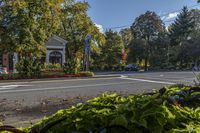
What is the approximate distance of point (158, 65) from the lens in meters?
58.9

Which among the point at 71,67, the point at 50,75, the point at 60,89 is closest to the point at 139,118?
the point at 60,89

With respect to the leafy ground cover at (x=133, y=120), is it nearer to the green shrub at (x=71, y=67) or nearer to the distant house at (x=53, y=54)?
the green shrub at (x=71, y=67)

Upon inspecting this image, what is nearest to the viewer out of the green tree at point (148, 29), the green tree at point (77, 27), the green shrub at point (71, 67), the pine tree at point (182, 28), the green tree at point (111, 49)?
the green shrub at point (71, 67)

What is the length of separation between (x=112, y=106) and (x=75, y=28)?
41.3 m

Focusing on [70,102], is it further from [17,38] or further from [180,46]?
[180,46]

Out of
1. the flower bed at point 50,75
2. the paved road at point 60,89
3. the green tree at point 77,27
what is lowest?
the paved road at point 60,89

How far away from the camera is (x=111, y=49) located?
5734 cm

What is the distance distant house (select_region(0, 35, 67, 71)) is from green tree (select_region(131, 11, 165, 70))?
2171 centimetres

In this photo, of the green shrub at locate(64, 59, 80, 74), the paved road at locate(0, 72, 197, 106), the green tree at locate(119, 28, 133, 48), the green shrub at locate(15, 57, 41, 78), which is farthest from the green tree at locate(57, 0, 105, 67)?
the green tree at locate(119, 28, 133, 48)

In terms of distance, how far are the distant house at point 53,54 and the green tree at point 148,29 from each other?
71.2 feet

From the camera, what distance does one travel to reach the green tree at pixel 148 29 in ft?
199

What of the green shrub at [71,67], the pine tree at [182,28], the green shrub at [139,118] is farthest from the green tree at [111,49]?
the green shrub at [139,118]

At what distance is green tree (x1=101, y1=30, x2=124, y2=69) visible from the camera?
57.2 m

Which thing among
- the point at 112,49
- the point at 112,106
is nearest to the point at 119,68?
the point at 112,49
